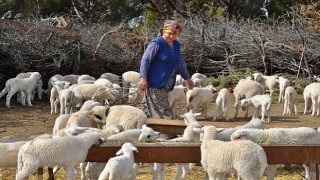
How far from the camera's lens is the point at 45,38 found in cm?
1655

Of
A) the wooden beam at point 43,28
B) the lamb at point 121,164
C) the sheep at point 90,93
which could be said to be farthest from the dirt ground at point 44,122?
the lamb at point 121,164

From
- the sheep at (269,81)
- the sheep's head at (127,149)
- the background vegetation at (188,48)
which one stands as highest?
the background vegetation at (188,48)

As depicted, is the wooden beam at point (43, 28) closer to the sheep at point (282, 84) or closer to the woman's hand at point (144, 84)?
the sheep at point (282, 84)

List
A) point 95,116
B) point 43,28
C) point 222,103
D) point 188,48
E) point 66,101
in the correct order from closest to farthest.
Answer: point 95,116
point 66,101
point 222,103
point 43,28
point 188,48

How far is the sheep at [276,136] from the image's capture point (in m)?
5.92

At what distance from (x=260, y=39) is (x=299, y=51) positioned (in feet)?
4.09

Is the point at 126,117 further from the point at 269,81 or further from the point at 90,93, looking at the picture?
the point at 269,81

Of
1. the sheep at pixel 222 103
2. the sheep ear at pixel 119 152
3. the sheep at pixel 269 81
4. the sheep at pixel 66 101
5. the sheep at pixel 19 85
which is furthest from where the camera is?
the sheep at pixel 269 81

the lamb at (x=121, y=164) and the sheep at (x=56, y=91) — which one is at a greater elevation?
the sheep at (x=56, y=91)

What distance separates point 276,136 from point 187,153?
1363mm

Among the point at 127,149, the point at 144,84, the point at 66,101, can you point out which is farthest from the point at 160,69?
the point at 66,101

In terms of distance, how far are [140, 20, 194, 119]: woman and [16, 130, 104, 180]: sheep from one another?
2161 mm

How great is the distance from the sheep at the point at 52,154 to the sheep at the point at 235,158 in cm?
111

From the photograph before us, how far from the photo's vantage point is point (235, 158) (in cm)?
520
